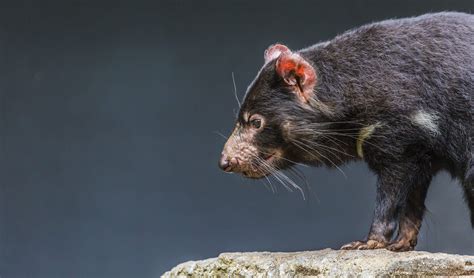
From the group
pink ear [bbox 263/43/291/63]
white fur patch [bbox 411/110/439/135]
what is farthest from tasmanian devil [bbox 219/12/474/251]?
pink ear [bbox 263/43/291/63]

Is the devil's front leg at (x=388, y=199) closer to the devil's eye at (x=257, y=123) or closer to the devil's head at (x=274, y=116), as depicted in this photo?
the devil's head at (x=274, y=116)

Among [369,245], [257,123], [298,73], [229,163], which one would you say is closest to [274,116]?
[257,123]

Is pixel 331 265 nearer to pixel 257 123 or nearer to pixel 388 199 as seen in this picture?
pixel 388 199

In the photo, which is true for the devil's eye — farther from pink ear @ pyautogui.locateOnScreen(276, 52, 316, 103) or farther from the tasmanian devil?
pink ear @ pyautogui.locateOnScreen(276, 52, 316, 103)

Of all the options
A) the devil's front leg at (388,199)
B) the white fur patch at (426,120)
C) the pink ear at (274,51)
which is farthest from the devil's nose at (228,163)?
the white fur patch at (426,120)

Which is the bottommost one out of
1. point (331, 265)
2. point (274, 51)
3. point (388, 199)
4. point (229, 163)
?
point (331, 265)

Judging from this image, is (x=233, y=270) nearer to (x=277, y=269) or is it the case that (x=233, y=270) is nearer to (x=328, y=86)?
(x=277, y=269)

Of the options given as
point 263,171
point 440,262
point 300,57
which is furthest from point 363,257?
point 300,57
